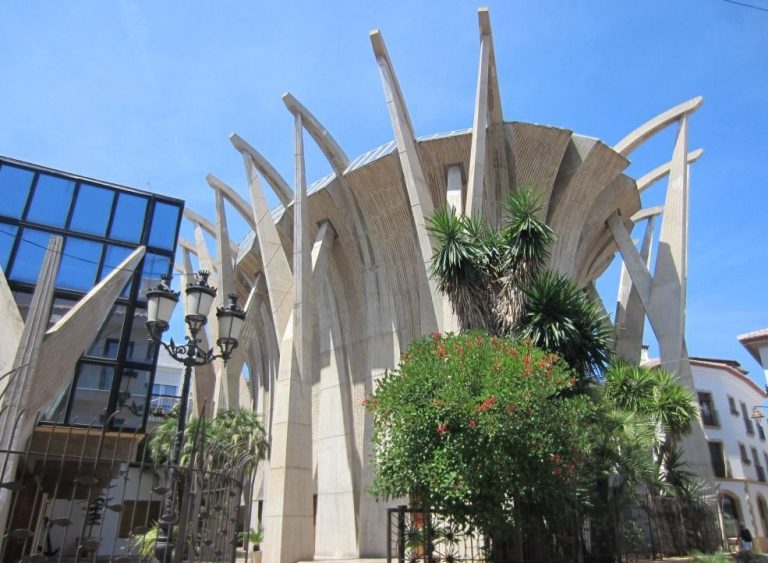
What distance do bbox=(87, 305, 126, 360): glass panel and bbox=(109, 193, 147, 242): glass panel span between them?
2724mm

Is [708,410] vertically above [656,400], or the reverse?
[708,410]

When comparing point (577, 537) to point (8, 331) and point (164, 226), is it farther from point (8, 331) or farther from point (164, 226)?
point (164, 226)

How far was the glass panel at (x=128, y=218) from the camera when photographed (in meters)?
21.0

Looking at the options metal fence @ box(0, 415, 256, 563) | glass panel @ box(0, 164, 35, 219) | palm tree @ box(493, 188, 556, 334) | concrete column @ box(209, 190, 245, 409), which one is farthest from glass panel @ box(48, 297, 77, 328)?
palm tree @ box(493, 188, 556, 334)

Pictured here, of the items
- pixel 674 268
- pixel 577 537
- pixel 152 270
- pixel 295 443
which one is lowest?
pixel 577 537

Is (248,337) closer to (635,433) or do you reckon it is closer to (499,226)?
(499,226)

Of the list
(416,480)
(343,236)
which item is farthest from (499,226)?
(416,480)

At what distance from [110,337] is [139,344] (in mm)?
951

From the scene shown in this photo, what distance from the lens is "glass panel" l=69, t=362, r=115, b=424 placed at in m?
18.4

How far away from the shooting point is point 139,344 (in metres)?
20.1

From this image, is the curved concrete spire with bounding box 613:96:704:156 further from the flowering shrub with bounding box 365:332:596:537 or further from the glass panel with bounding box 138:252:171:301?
the glass panel with bounding box 138:252:171:301

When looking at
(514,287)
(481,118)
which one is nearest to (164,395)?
(481,118)

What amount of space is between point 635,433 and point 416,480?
6.25 metres

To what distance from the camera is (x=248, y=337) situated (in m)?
27.7
